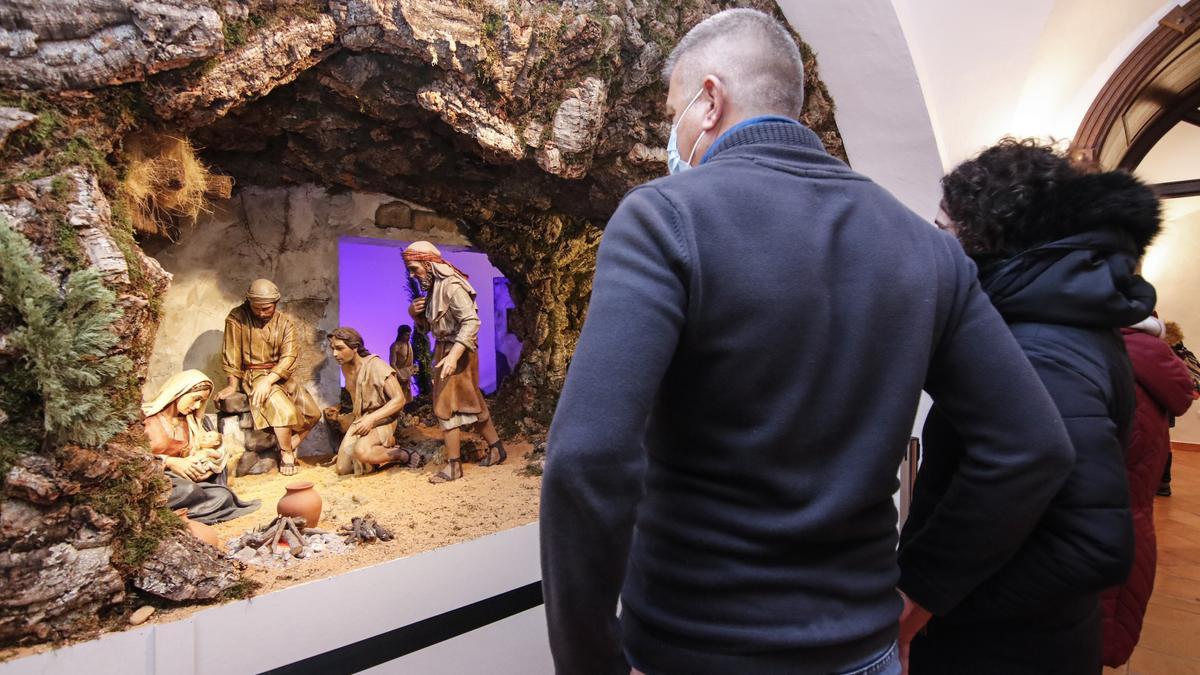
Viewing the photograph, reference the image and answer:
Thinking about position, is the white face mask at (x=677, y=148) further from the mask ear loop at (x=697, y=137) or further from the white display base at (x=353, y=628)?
the white display base at (x=353, y=628)

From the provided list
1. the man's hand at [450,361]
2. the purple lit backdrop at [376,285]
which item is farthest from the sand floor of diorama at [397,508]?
the purple lit backdrop at [376,285]

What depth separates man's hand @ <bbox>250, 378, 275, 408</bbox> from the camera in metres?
4.39

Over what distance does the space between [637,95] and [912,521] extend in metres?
3.78

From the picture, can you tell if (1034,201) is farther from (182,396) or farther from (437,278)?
(182,396)

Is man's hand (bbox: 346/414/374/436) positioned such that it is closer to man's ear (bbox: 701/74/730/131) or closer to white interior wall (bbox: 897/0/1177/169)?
man's ear (bbox: 701/74/730/131)

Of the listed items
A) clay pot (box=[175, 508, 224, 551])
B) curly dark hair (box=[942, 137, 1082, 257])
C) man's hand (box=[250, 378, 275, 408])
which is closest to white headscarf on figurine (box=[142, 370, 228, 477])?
man's hand (box=[250, 378, 275, 408])

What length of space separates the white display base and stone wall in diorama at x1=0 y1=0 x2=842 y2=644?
0.56 feet

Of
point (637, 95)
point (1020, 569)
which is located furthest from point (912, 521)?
point (637, 95)

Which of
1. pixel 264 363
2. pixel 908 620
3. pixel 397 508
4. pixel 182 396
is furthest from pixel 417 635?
pixel 264 363

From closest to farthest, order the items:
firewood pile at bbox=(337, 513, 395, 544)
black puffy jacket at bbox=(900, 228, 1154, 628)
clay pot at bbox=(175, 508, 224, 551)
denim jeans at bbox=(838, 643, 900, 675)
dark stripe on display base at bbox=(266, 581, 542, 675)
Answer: denim jeans at bbox=(838, 643, 900, 675)
black puffy jacket at bbox=(900, 228, 1154, 628)
dark stripe on display base at bbox=(266, 581, 542, 675)
clay pot at bbox=(175, 508, 224, 551)
firewood pile at bbox=(337, 513, 395, 544)

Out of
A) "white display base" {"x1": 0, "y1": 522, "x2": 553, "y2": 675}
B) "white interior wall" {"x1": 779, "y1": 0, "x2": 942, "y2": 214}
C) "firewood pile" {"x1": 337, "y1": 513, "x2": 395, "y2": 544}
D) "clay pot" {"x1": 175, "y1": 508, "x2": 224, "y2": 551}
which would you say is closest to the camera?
"white display base" {"x1": 0, "y1": 522, "x2": 553, "y2": 675}

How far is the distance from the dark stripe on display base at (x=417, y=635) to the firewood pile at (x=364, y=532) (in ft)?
2.25

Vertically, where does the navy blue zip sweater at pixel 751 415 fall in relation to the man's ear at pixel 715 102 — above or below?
below

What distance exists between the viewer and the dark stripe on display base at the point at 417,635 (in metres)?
2.31
